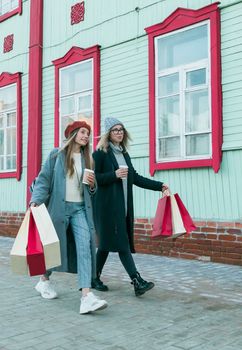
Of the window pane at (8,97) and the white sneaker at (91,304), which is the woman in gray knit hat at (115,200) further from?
the window pane at (8,97)

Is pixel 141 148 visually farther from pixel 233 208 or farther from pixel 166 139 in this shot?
pixel 233 208

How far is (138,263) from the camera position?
23.9 feet

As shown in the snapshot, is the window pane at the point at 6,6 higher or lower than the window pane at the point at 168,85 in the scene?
higher

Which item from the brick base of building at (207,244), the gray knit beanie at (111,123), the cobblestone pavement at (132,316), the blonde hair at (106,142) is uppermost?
the gray knit beanie at (111,123)

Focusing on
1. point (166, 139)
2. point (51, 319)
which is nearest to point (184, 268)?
point (166, 139)

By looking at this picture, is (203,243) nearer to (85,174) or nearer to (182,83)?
(182,83)

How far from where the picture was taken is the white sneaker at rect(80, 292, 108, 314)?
4.32 meters

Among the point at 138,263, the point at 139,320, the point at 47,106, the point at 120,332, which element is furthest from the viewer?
the point at 47,106

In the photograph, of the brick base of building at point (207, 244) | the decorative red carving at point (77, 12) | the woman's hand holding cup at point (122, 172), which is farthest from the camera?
the decorative red carving at point (77, 12)

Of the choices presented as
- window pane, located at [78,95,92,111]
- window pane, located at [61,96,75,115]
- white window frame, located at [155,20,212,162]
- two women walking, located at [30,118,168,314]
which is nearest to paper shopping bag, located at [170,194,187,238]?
two women walking, located at [30,118,168,314]

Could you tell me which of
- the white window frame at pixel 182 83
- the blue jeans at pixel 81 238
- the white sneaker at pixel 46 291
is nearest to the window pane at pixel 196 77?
the white window frame at pixel 182 83

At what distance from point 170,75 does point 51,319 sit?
493 centimetres

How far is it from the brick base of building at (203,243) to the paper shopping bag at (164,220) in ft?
3.98

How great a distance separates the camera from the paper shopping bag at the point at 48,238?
4125mm
